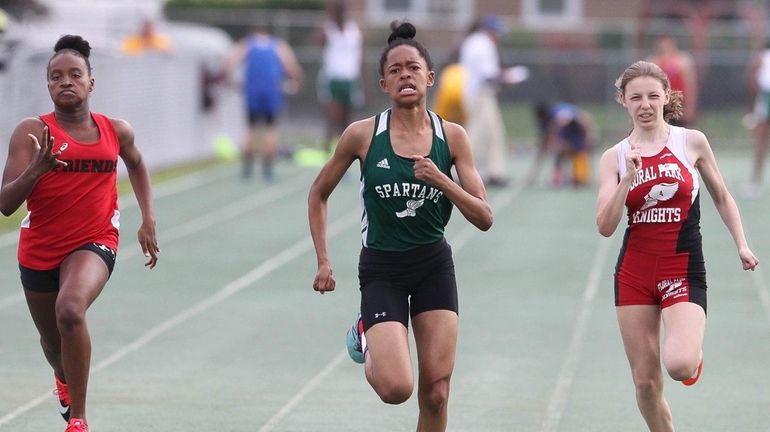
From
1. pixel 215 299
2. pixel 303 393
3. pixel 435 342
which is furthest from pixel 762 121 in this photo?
pixel 435 342

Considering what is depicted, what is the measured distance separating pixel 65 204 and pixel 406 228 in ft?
5.67

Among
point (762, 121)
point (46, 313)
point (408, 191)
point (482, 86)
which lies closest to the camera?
point (408, 191)

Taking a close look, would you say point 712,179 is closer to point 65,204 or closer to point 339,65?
point 65,204

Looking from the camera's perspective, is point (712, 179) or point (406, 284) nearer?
point (406, 284)

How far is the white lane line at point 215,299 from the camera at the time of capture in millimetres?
8791

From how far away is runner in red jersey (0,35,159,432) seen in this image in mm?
7156

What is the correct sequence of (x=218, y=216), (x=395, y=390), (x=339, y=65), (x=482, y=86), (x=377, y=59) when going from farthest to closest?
(x=377, y=59) → (x=339, y=65) → (x=482, y=86) → (x=218, y=216) → (x=395, y=390)

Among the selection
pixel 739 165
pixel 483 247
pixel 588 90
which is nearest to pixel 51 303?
pixel 483 247

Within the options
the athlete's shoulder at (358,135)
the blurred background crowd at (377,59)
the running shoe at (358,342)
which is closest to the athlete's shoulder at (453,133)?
the athlete's shoulder at (358,135)

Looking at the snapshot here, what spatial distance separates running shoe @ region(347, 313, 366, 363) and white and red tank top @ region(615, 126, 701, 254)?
1.32 metres

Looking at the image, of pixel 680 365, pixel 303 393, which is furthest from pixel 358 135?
pixel 303 393

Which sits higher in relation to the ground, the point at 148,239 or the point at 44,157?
the point at 44,157

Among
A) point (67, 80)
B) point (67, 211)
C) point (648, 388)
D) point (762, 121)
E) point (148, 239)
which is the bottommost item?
point (762, 121)

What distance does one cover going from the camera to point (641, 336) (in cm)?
684
